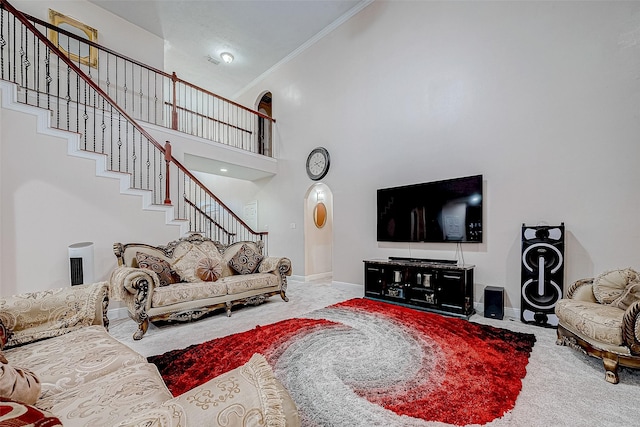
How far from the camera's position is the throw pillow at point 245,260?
12.8 ft

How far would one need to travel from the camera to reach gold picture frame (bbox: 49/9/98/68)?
471 centimetres

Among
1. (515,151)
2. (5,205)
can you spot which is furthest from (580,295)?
(5,205)

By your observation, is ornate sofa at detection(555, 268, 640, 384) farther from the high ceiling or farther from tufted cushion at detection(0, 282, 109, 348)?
the high ceiling

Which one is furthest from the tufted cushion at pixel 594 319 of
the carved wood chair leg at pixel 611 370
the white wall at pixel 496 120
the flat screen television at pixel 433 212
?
the flat screen television at pixel 433 212

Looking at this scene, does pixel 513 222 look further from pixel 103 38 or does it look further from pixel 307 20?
pixel 103 38

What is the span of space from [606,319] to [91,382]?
3129mm

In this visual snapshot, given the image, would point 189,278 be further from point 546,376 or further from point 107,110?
point 546,376

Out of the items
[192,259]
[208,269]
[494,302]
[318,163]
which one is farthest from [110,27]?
[494,302]

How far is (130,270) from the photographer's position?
9.30 feet

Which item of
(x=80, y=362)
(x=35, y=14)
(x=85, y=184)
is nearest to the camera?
(x=80, y=362)

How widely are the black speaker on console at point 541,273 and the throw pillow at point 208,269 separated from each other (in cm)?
368

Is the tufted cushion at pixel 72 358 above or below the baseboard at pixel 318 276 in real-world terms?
above

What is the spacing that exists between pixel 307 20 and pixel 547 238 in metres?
5.36

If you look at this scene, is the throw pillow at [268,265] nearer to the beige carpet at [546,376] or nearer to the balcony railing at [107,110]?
the beige carpet at [546,376]
